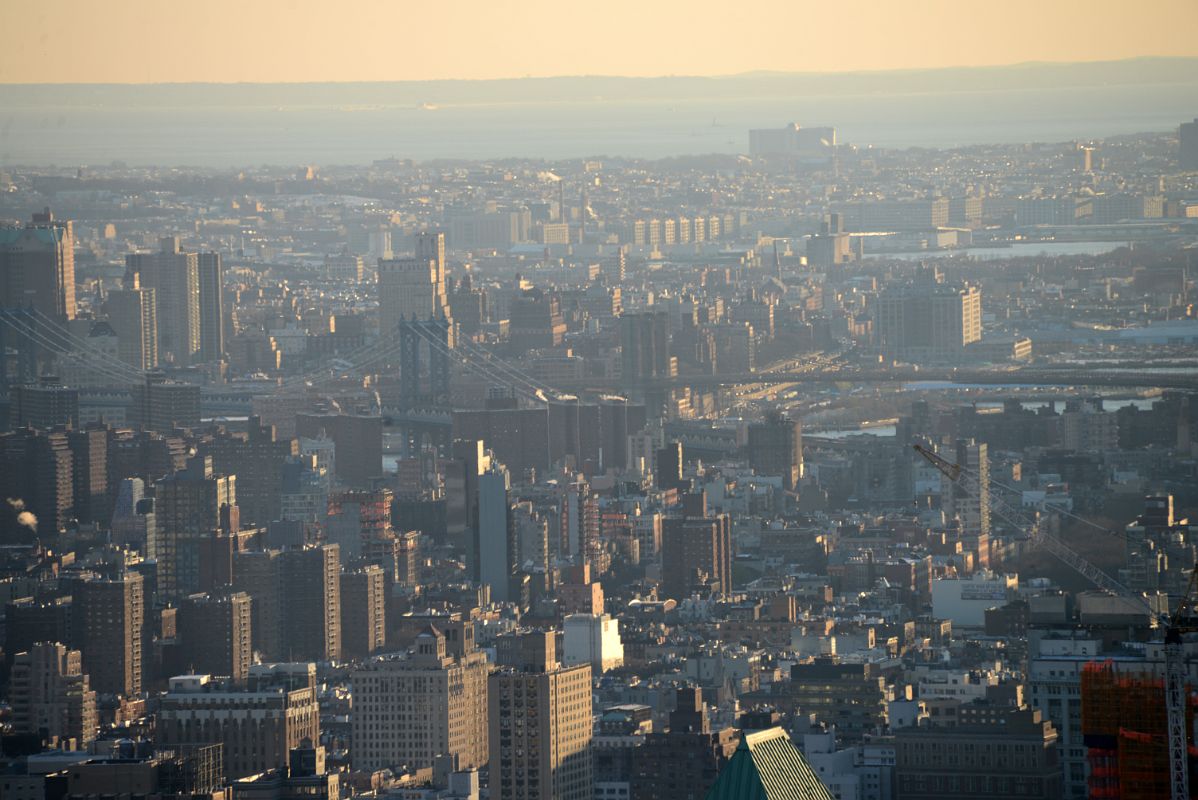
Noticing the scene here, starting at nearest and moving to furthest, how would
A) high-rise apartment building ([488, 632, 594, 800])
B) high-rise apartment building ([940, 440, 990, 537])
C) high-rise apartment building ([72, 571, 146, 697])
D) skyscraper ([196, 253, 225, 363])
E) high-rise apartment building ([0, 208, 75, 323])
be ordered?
high-rise apartment building ([488, 632, 594, 800]), high-rise apartment building ([72, 571, 146, 697]), high-rise apartment building ([940, 440, 990, 537]), high-rise apartment building ([0, 208, 75, 323]), skyscraper ([196, 253, 225, 363])

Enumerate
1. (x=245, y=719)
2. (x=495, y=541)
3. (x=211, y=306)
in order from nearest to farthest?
(x=245, y=719), (x=495, y=541), (x=211, y=306)

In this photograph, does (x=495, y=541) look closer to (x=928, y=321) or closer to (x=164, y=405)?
(x=164, y=405)

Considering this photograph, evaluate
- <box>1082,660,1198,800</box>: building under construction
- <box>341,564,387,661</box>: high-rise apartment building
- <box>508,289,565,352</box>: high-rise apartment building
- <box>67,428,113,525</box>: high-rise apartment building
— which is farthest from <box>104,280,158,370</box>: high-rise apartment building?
<box>1082,660,1198,800</box>: building under construction

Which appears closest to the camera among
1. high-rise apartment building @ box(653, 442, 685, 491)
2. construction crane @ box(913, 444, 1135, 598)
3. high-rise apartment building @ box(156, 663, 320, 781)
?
high-rise apartment building @ box(156, 663, 320, 781)

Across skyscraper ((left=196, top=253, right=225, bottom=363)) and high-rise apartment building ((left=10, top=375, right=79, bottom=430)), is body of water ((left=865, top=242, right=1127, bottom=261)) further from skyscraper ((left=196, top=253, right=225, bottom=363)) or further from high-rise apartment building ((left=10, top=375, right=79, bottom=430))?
high-rise apartment building ((left=10, top=375, right=79, bottom=430))

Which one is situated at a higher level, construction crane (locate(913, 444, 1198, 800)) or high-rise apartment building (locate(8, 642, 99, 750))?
construction crane (locate(913, 444, 1198, 800))

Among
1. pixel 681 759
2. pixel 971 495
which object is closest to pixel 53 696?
pixel 681 759

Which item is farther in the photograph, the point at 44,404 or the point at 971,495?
the point at 44,404

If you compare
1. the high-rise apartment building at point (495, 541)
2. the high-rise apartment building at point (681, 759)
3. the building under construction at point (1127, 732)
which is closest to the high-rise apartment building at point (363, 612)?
the high-rise apartment building at point (495, 541)
